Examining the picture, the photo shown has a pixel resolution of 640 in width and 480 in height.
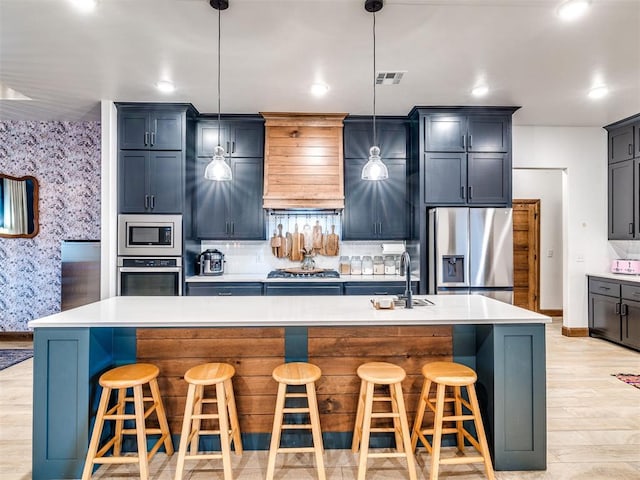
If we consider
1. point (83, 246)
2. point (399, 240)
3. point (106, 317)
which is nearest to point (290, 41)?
point (106, 317)

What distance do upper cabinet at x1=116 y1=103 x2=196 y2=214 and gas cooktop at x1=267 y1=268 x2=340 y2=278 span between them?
126 cm

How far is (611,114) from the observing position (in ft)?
13.7

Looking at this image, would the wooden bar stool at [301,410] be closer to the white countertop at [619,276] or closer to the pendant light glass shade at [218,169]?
the pendant light glass shade at [218,169]

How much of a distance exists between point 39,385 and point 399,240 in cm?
362

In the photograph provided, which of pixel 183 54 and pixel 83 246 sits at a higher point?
pixel 183 54

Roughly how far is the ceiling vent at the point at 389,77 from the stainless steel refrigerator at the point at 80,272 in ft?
11.4

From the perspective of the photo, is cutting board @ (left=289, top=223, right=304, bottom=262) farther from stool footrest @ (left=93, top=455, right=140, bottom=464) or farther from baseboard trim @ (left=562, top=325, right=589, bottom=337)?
baseboard trim @ (left=562, top=325, right=589, bottom=337)

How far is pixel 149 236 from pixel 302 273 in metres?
1.67

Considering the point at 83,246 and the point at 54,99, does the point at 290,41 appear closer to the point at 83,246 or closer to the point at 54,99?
the point at 54,99

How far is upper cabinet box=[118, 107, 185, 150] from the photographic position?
12.5ft

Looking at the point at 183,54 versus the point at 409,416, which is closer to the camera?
the point at 409,416

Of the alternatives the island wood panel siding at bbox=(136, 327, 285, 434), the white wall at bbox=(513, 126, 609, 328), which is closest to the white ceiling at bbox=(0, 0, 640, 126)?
the white wall at bbox=(513, 126, 609, 328)

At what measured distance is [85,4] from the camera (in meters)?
2.19

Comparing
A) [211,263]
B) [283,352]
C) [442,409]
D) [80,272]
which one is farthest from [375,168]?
[80,272]
